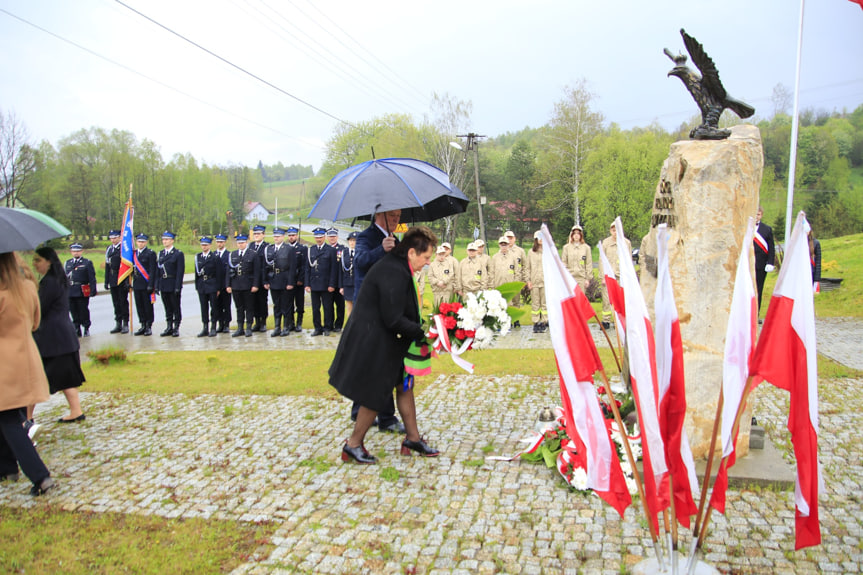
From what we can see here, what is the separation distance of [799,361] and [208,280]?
38.8 feet

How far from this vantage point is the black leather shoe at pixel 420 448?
5.17 meters

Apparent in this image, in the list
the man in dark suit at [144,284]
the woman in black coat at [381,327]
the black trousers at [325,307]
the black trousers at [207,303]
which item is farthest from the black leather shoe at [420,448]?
the man in dark suit at [144,284]

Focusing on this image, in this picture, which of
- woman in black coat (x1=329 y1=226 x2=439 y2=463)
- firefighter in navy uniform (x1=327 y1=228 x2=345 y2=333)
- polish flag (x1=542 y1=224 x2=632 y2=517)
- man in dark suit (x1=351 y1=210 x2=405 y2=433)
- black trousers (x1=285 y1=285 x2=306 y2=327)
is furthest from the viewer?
black trousers (x1=285 y1=285 x2=306 y2=327)

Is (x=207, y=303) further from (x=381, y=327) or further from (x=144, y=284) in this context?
(x=381, y=327)

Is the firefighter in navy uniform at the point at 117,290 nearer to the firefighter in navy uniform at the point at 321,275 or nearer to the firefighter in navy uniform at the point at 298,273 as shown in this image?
the firefighter in navy uniform at the point at 298,273

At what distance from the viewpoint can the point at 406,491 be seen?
4488 mm

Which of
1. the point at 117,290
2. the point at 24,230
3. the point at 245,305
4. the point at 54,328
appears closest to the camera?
the point at 24,230

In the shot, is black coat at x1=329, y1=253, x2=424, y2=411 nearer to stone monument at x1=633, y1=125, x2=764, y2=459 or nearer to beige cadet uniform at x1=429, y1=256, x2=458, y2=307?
stone monument at x1=633, y1=125, x2=764, y2=459

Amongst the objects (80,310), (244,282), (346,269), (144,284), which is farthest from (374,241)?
(80,310)

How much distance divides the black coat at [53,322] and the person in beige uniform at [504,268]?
796 centimetres

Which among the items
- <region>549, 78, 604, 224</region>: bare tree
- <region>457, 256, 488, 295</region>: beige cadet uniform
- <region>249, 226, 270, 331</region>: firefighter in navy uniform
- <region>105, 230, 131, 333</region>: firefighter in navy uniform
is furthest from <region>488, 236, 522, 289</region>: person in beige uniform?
<region>549, 78, 604, 224</region>: bare tree

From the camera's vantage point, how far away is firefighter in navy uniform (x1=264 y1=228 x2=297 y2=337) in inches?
493

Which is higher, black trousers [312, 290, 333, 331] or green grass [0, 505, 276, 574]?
black trousers [312, 290, 333, 331]

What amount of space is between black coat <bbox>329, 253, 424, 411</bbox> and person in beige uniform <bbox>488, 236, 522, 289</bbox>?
7.42 m
